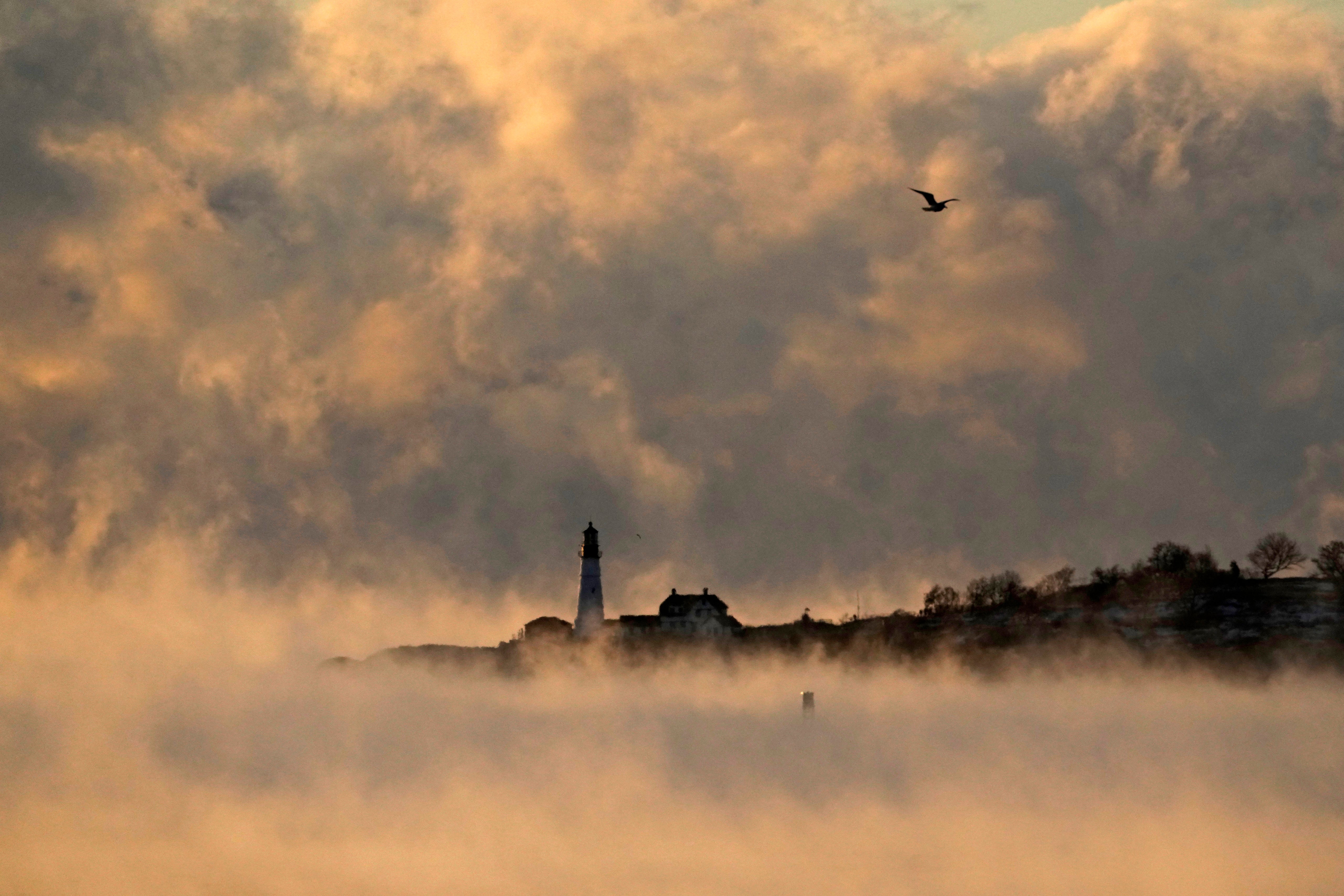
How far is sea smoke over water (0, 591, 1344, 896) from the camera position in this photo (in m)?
113

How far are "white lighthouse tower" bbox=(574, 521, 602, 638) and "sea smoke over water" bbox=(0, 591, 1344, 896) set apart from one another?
35.8 feet

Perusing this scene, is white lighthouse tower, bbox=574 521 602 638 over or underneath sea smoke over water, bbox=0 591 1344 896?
over

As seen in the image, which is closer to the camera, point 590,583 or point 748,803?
point 748,803

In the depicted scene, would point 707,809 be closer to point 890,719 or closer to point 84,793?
point 890,719

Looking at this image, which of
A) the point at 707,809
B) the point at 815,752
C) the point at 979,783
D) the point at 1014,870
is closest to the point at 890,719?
the point at 815,752

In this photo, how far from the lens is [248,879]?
11869cm

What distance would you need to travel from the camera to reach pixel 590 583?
196 meters

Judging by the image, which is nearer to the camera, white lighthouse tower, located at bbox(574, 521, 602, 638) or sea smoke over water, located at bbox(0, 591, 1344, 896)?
sea smoke over water, located at bbox(0, 591, 1344, 896)

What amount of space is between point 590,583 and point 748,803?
6325 cm

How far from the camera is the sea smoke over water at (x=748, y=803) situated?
113188 millimetres

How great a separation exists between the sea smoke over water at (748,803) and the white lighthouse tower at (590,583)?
10.9 metres

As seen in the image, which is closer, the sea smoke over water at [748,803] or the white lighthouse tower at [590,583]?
the sea smoke over water at [748,803]

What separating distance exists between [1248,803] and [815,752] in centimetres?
4180

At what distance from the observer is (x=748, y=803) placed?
13600 centimetres
